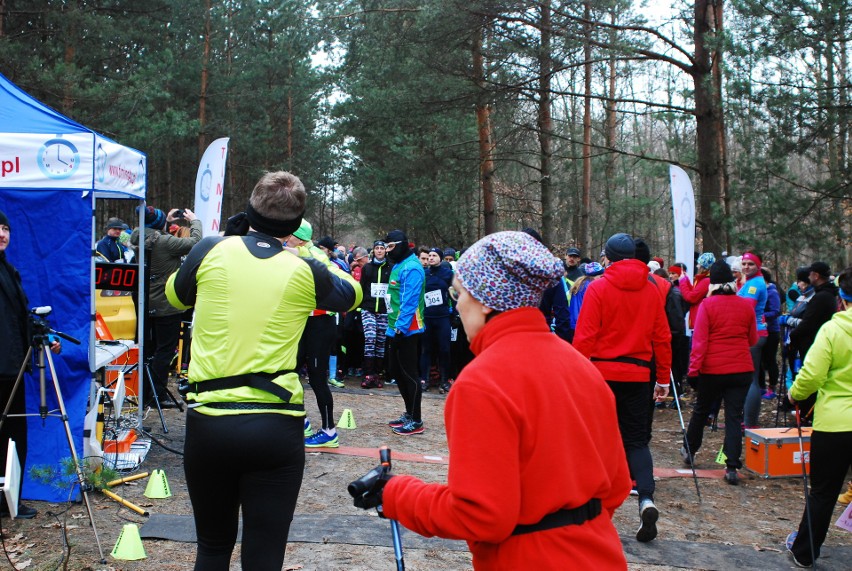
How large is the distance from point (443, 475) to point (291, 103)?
2556 cm

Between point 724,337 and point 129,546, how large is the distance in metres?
5.35

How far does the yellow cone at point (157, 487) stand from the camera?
579cm

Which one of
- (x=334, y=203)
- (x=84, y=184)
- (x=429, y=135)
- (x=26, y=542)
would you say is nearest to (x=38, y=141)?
(x=84, y=184)

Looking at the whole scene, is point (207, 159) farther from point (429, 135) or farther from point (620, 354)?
point (429, 135)

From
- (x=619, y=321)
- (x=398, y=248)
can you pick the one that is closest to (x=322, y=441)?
(x=398, y=248)

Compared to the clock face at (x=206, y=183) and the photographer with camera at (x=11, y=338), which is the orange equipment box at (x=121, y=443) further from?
the clock face at (x=206, y=183)

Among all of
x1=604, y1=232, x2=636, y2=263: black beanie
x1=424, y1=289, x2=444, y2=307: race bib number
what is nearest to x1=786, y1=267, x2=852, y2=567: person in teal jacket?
x1=604, y1=232, x2=636, y2=263: black beanie

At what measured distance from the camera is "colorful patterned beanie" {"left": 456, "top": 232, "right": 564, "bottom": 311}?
2.00m

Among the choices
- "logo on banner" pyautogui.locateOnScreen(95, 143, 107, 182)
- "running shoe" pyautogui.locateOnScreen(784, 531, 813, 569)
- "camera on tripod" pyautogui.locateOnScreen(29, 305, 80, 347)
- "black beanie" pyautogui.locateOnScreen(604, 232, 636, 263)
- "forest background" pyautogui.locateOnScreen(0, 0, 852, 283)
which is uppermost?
"forest background" pyautogui.locateOnScreen(0, 0, 852, 283)

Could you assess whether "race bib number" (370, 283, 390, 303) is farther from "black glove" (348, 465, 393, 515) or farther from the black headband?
"black glove" (348, 465, 393, 515)

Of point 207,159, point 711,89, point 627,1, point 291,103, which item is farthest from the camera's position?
point 291,103

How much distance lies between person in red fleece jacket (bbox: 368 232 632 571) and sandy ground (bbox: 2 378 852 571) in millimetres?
2893

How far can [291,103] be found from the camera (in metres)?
30.0

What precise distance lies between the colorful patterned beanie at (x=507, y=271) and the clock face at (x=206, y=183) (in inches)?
343
